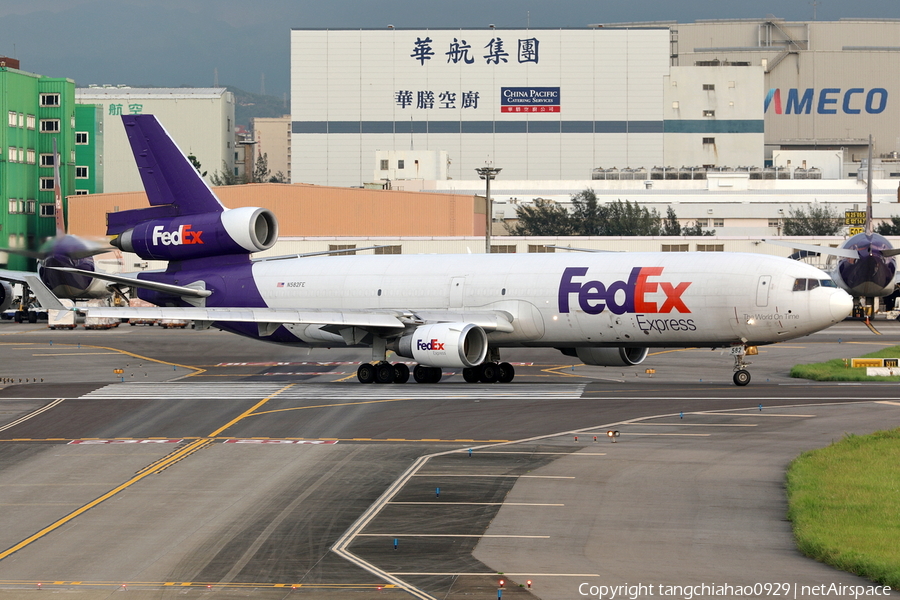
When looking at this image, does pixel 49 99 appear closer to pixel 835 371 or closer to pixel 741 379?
pixel 835 371

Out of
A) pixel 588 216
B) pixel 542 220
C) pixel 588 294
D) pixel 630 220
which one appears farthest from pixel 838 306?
pixel 588 216

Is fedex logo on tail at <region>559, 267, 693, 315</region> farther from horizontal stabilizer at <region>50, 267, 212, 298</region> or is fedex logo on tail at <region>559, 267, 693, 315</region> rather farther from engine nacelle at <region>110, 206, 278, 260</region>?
horizontal stabilizer at <region>50, 267, 212, 298</region>

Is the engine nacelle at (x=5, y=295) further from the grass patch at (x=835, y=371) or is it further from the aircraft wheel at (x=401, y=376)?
the grass patch at (x=835, y=371)

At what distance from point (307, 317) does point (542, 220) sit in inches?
4242

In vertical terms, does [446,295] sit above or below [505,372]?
above

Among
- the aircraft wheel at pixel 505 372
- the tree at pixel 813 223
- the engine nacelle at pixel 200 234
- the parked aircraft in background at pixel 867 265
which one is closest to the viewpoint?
the aircraft wheel at pixel 505 372

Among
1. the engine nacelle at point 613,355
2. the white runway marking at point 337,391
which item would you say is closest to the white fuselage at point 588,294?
the engine nacelle at point 613,355

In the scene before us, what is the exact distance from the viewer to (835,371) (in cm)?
5431

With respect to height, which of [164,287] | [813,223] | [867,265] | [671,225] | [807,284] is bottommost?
[164,287]

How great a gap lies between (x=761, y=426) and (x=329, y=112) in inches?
5867

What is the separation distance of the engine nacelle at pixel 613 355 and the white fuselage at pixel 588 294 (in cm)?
137

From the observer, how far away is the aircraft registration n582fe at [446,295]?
45.1 metres

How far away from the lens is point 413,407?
4109cm

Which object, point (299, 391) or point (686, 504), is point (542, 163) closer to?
point (299, 391)
